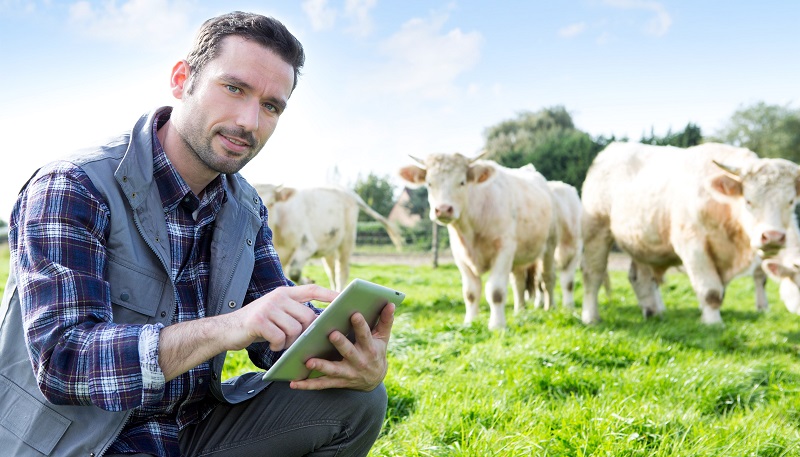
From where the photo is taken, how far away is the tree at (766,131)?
3403cm

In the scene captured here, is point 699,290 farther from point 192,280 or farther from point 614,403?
point 192,280

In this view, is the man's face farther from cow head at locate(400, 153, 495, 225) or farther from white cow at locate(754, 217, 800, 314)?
white cow at locate(754, 217, 800, 314)

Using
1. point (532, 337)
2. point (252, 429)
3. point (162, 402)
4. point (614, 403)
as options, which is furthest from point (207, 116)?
point (532, 337)

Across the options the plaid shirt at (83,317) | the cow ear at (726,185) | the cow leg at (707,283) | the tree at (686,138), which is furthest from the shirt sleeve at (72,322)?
the tree at (686,138)

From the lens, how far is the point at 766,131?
35.9 metres

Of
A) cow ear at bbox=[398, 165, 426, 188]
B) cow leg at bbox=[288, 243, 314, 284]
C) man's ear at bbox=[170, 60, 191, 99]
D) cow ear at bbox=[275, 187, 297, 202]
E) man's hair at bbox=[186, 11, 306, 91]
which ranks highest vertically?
man's hair at bbox=[186, 11, 306, 91]

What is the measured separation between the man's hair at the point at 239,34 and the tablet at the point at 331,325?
0.86m

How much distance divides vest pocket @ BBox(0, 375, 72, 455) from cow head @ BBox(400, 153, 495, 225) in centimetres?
483

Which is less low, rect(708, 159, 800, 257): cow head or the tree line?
the tree line

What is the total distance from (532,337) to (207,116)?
12.6 feet

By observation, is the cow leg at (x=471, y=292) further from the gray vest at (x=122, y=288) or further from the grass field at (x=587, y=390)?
the gray vest at (x=122, y=288)

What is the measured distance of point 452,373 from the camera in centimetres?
415

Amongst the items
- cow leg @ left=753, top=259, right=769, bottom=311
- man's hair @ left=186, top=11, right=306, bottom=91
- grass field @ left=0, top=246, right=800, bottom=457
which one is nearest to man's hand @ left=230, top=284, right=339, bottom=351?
man's hair @ left=186, top=11, right=306, bottom=91

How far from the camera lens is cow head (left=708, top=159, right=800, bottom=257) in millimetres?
6062
